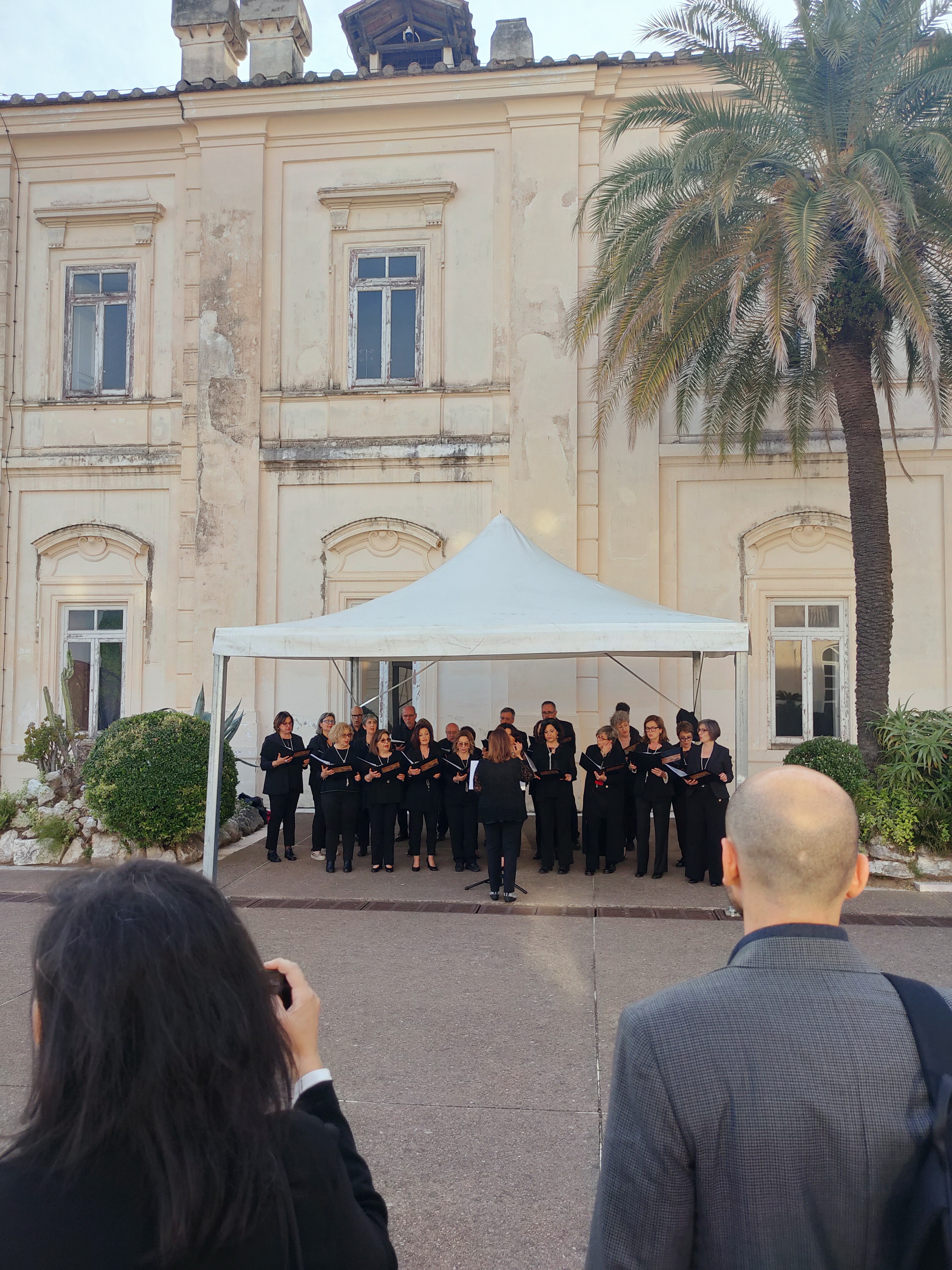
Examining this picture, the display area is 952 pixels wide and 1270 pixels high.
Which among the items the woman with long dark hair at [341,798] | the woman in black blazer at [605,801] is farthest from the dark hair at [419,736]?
the woman in black blazer at [605,801]

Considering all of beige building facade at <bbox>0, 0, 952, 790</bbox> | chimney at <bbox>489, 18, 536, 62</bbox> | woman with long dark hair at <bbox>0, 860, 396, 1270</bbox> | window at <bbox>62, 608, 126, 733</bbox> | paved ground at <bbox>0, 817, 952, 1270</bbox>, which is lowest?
paved ground at <bbox>0, 817, 952, 1270</bbox>

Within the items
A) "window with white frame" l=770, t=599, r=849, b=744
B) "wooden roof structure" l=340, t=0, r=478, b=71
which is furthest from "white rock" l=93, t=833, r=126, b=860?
"wooden roof structure" l=340, t=0, r=478, b=71

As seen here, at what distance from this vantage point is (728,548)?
48.6ft

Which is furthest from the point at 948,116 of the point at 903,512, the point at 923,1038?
the point at 923,1038

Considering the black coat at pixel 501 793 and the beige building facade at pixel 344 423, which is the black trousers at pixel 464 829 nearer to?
the black coat at pixel 501 793

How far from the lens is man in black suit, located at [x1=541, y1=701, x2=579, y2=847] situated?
441 inches

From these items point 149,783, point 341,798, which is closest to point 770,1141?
point 341,798

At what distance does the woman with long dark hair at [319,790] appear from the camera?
11.5m

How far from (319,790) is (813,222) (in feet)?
25.3

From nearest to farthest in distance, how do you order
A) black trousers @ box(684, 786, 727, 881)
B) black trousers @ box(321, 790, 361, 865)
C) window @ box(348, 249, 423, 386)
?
black trousers @ box(684, 786, 727, 881), black trousers @ box(321, 790, 361, 865), window @ box(348, 249, 423, 386)

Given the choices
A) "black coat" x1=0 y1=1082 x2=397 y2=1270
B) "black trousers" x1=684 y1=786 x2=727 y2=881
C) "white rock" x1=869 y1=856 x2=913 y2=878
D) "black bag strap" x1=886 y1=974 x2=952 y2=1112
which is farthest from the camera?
"black trousers" x1=684 y1=786 x2=727 y2=881

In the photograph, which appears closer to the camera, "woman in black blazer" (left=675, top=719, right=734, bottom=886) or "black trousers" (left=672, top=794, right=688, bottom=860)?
"woman in black blazer" (left=675, top=719, right=734, bottom=886)

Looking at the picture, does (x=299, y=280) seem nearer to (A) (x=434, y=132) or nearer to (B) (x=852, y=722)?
(A) (x=434, y=132)

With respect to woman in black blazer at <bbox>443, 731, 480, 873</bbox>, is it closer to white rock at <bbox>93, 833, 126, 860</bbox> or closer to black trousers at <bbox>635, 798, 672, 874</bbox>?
black trousers at <bbox>635, 798, 672, 874</bbox>
